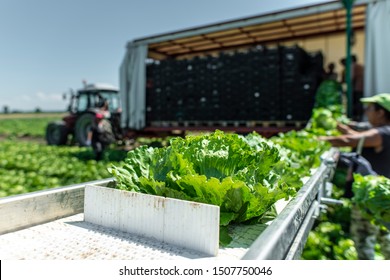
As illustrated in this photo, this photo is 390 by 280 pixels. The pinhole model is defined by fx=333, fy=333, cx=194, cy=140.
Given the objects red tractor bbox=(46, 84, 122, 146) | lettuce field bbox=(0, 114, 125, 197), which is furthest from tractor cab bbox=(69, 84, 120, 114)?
lettuce field bbox=(0, 114, 125, 197)

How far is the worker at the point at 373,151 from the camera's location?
339 centimetres

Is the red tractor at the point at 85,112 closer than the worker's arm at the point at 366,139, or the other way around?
the worker's arm at the point at 366,139

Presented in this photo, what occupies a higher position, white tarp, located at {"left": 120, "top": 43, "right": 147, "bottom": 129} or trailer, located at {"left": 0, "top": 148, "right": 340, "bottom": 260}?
white tarp, located at {"left": 120, "top": 43, "right": 147, "bottom": 129}

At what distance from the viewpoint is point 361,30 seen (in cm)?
919

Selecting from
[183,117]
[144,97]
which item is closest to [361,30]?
[183,117]

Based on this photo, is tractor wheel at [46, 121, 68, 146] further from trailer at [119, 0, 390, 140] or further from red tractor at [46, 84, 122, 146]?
trailer at [119, 0, 390, 140]

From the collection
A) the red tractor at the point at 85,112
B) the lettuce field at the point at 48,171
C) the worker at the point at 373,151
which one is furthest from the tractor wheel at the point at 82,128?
the worker at the point at 373,151

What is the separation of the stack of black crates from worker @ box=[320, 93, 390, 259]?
9.49 feet

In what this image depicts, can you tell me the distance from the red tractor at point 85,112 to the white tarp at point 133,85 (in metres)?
2.51

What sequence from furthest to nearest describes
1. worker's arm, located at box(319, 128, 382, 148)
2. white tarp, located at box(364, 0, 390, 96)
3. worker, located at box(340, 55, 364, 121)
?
worker, located at box(340, 55, 364, 121) < white tarp, located at box(364, 0, 390, 96) < worker's arm, located at box(319, 128, 382, 148)

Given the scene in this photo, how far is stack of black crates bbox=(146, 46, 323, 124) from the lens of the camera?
695 cm

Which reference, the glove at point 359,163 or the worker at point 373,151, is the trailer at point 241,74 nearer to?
the worker at point 373,151

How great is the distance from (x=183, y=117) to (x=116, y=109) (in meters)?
6.00

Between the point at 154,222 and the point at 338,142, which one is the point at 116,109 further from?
the point at 154,222
